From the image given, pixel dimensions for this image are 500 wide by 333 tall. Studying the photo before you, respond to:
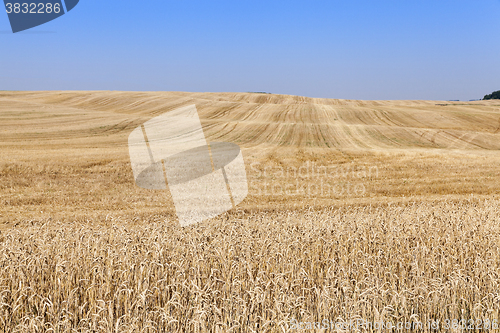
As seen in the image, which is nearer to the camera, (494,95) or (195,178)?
(195,178)

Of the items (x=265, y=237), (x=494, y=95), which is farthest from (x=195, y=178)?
(x=494, y=95)

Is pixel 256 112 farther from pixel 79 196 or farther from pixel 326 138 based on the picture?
pixel 79 196

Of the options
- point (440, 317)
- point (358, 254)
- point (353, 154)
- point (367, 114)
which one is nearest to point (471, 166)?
point (353, 154)

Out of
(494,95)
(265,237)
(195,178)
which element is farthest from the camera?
(494,95)

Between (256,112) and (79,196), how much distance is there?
43823 mm

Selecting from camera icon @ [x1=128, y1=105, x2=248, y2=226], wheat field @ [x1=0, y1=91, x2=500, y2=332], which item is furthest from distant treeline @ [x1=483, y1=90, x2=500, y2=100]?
camera icon @ [x1=128, y1=105, x2=248, y2=226]

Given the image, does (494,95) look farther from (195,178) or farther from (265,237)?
(265,237)

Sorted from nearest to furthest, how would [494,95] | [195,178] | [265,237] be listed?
1. [265,237]
2. [195,178]
3. [494,95]

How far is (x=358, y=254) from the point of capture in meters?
6.41

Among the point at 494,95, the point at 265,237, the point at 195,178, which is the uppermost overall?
the point at 494,95

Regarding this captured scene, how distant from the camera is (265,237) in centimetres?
714

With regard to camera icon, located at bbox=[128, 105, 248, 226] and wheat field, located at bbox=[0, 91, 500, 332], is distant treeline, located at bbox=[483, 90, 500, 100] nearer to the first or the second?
wheat field, located at bbox=[0, 91, 500, 332]

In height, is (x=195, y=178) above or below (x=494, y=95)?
below

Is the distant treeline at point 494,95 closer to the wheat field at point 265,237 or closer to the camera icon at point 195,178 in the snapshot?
the wheat field at point 265,237
